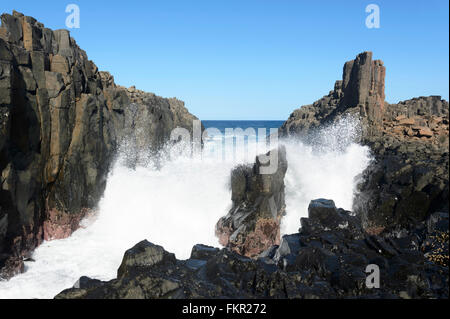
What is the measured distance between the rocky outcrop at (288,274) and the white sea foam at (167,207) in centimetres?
553

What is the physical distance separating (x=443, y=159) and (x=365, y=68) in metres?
18.3

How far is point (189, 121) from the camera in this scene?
37.0 meters

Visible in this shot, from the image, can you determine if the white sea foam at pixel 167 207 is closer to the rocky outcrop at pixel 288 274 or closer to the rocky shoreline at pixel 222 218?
the rocky shoreline at pixel 222 218

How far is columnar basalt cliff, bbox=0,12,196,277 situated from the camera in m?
13.0

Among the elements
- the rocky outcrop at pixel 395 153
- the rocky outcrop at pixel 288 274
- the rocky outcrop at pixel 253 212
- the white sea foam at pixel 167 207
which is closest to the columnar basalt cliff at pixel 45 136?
the white sea foam at pixel 167 207

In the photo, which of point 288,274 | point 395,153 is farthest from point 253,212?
point 395,153

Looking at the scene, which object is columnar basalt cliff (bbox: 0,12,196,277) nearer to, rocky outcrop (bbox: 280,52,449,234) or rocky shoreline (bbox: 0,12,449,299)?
rocky shoreline (bbox: 0,12,449,299)

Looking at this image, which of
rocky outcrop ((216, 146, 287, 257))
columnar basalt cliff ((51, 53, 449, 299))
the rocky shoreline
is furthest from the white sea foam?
columnar basalt cliff ((51, 53, 449, 299))

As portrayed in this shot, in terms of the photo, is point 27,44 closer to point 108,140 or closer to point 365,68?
point 108,140

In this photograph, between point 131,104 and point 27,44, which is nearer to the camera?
point 27,44

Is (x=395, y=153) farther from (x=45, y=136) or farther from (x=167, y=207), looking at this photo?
(x=45, y=136)

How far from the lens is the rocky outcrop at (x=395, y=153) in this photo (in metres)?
→ 15.5

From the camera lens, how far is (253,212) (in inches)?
672
